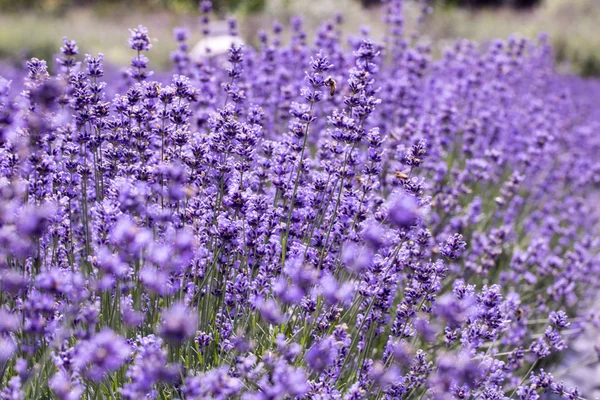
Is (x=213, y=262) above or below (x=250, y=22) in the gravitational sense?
above

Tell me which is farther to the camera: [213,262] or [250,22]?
[250,22]

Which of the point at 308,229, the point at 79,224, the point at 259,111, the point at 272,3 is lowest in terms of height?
the point at 272,3

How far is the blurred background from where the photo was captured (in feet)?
49.1

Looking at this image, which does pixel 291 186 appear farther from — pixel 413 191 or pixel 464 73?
pixel 464 73

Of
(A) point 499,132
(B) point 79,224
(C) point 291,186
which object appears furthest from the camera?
(A) point 499,132

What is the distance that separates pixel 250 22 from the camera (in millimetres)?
16438

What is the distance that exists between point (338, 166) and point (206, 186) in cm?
62

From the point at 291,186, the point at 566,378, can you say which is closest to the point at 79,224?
the point at 291,186

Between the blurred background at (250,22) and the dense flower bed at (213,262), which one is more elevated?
the dense flower bed at (213,262)

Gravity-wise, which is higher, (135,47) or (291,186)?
(135,47)

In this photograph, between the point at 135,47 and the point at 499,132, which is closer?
the point at 135,47

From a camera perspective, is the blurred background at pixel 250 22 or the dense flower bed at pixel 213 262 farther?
the blurred background at pixel 250 22

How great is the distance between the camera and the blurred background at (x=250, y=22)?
15.0m

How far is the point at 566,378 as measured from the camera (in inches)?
190
